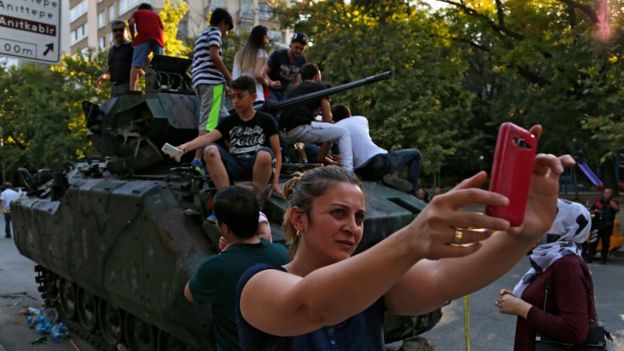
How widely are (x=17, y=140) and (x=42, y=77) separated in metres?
4.86

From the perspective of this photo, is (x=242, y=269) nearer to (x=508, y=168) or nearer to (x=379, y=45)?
(x=508, y=168)

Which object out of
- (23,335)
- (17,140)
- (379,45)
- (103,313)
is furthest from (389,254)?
(17,140)

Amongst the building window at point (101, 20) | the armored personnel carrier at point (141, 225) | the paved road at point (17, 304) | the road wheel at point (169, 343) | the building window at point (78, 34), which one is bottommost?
the paved road at point (17, 304)

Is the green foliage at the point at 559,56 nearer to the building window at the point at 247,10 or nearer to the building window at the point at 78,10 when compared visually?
the building window at the point at 247,10

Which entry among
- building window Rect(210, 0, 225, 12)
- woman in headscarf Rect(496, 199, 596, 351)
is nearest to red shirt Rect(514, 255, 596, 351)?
woman in headscarf Rect(496, 199, 596, 351)

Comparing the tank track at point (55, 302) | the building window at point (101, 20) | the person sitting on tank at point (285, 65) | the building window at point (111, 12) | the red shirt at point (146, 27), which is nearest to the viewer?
the tank track at point (55, 302)

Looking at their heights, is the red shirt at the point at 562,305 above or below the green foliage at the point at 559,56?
below

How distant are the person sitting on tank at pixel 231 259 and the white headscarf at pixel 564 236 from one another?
120 centimetres

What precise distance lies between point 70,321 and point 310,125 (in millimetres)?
3974

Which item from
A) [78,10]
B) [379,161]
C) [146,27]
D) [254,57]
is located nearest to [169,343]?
[379,161]

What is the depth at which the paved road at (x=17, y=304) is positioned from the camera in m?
6.89

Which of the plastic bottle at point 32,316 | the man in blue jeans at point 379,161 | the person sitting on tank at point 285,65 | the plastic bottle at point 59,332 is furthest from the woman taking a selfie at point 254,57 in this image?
the plastic bottle at point 32,316

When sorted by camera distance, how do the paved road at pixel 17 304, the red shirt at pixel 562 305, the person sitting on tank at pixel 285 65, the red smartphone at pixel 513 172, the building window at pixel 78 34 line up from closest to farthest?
the red smartphone at pixel 513 172 < the red shirt at pixel 562 305 < the paved road at pixel 17 304 < the person sitting on tank at pixel 285 65 < the building window at pixel 78 34

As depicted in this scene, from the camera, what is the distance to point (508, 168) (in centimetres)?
128
